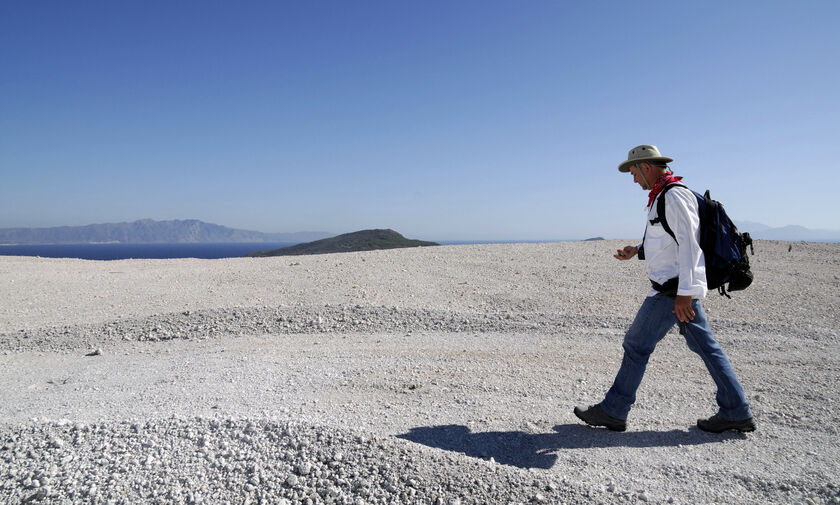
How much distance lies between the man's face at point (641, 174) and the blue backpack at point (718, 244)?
1.21 feet

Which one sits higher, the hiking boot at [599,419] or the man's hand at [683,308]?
the man's hand at [683,308]

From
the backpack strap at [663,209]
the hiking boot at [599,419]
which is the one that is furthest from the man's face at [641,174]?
the hiking boot at [599,419]

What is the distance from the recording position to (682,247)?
369cm

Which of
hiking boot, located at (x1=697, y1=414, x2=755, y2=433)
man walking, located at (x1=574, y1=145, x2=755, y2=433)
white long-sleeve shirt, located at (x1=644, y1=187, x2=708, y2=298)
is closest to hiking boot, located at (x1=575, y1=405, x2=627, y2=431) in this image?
man walking, located at (x1=574, y1=145, x2=755, y2=433)

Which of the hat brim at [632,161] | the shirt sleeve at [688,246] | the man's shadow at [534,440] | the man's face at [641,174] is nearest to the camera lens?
the shirt sleeve at [688,246]

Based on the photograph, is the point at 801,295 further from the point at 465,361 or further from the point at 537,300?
the point at 465,361

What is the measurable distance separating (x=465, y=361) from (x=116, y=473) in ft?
13.3

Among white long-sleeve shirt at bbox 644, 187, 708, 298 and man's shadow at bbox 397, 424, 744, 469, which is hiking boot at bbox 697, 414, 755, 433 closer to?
man's shadow at bbox 397, 424, 744, 469

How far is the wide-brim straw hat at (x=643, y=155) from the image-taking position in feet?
13.4

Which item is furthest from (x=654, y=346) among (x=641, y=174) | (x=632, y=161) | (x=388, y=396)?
(x=388, y=396)

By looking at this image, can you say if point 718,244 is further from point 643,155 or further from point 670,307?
point 643,155

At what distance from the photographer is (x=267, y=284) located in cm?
1101

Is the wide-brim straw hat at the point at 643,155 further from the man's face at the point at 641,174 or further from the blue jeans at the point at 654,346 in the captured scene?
the blue jeans at the point at 654,346

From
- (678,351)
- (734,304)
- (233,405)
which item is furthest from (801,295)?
(233,405)
